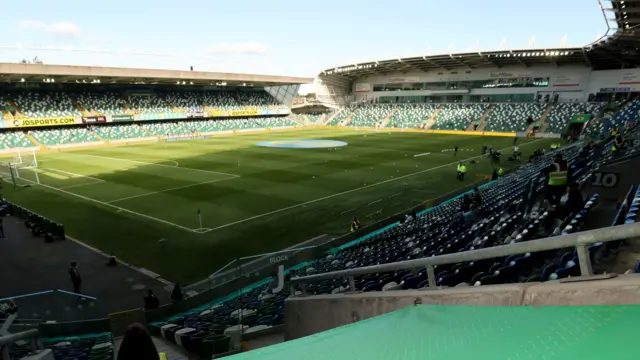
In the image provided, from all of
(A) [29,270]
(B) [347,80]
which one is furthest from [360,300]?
(B) [347,80]

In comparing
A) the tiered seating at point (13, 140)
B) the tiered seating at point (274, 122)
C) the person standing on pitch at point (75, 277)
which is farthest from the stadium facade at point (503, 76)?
the tiered seating at point (13, 140)

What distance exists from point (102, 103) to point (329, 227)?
2371 inches

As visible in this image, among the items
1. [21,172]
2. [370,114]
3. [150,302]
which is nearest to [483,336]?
[150,302]

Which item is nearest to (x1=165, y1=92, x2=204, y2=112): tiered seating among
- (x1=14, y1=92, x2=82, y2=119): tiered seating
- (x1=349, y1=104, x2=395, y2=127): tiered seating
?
(x1=14, y1=92, x2=82, y2=119): tiered seating

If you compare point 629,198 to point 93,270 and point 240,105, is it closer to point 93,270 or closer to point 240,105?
point 93,270

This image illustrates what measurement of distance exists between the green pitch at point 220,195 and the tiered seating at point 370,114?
3447cm

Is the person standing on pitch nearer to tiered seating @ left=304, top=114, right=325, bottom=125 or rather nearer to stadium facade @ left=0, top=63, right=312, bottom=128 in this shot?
stadium facade @ left=0, top=63, right=312, bottom=128

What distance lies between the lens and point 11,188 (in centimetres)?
2802

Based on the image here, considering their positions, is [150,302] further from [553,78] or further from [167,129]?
[553,78]

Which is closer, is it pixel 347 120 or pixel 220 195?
pixel 220 195

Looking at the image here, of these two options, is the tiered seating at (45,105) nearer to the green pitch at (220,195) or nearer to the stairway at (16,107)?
the stairway at (16,107)

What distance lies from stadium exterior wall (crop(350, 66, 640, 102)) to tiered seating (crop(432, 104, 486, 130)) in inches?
187

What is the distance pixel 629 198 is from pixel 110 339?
11055mm

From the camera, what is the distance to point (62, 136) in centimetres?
5278
